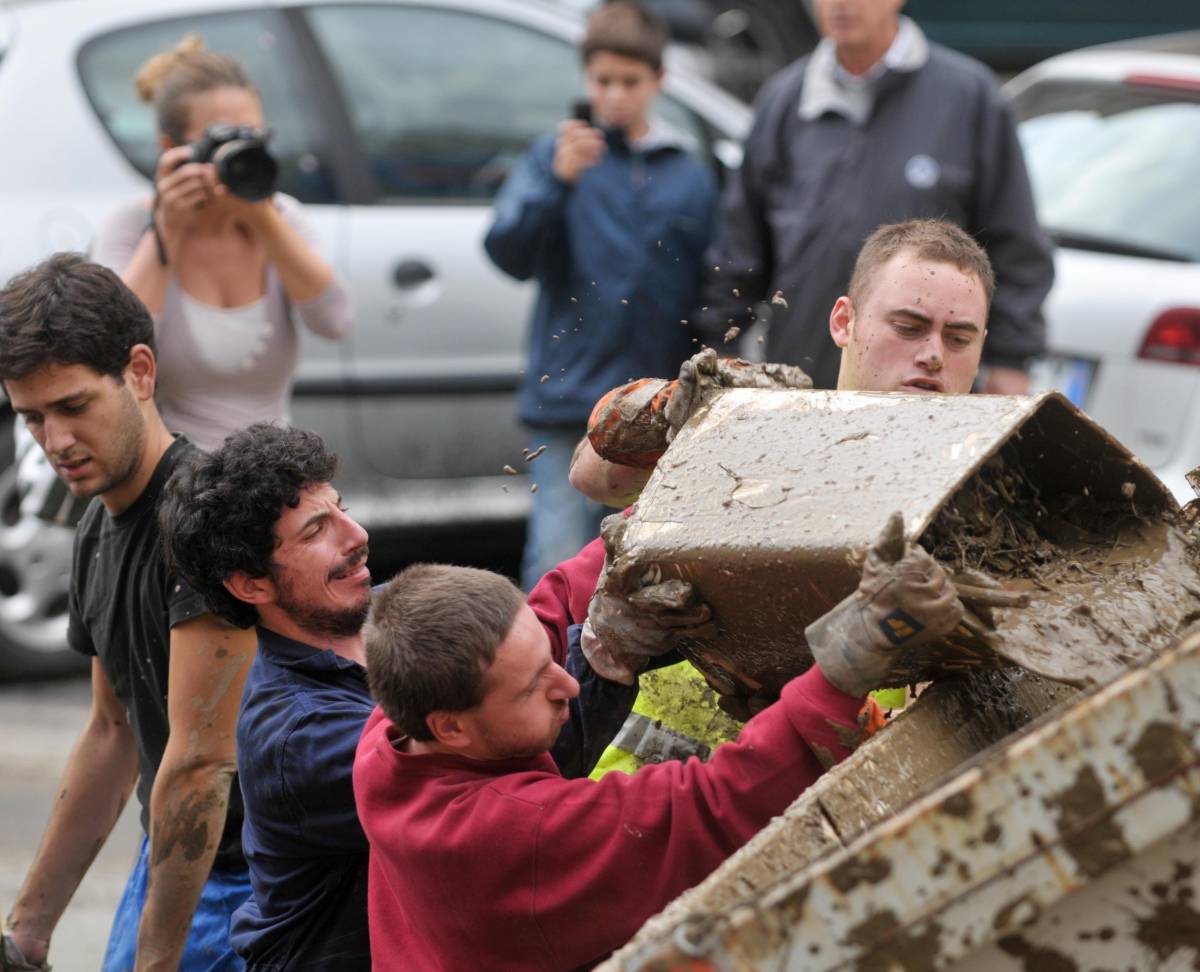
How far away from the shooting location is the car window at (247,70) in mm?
5512

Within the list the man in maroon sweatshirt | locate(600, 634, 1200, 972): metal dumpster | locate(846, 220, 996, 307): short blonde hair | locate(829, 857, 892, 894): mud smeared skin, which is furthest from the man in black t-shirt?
locate(829, 857, 892, 894): mud smeared skin

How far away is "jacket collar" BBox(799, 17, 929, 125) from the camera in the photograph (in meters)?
4.53

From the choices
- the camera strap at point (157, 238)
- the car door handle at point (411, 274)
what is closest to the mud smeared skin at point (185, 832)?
the camera strap at point (157, 238)

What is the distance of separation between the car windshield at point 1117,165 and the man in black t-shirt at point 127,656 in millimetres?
3294

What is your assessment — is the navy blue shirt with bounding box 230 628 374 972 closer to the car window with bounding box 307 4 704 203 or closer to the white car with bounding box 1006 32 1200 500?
the white car with bounding box 1006 32 1200 500

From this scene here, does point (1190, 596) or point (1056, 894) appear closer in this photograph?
point (1056, 894)

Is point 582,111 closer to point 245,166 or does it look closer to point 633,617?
point 245,166

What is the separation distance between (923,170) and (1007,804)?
3013 millimetres

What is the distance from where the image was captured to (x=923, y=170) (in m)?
4.42

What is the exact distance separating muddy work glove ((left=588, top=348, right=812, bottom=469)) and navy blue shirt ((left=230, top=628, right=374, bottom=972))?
0.52 m

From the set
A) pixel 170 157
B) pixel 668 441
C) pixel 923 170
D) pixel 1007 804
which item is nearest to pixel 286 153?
pixel 170 157

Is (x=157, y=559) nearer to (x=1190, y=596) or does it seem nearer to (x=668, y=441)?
(x=668, y=441)

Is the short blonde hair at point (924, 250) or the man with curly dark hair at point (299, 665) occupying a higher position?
the short blonde hair at point (924, 250)

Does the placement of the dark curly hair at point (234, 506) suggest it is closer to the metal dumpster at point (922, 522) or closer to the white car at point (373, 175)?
the metal dumpster at point (922, 522)
